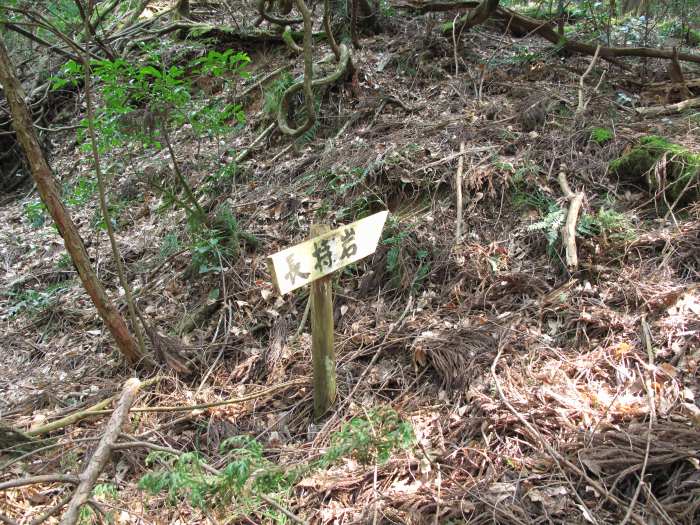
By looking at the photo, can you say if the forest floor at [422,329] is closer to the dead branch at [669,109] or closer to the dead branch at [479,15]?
the dead branch at [669,109]

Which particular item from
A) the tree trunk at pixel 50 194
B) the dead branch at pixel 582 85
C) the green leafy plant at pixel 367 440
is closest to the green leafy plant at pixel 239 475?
the green leafy plant at pixel 367 440

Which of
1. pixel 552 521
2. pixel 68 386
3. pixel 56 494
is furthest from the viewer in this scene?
pixel 68 386

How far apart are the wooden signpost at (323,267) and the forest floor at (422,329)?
12.5 inches

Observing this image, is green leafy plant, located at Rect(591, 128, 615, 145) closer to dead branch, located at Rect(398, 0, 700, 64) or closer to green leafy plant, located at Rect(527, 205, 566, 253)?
green leafy plant, located at Rect(527, 205, 566, 253)

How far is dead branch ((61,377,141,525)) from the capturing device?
185 cm

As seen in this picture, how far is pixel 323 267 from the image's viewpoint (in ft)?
8.41

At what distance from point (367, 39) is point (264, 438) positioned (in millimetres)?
6532

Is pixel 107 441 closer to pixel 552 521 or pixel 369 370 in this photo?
pixel 369 370

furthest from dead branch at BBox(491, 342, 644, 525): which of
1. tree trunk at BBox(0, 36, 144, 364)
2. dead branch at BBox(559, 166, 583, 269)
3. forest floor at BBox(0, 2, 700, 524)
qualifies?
tree trunk at BBox(0, 36, 144, 364)

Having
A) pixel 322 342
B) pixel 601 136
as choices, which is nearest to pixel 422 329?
pixel 322 342

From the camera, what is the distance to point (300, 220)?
4.75 m

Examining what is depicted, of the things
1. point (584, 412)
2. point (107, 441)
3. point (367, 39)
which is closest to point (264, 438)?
point (107, 441)

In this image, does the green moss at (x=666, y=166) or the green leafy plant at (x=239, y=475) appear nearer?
the green leafy plant at (x=239, y=475)

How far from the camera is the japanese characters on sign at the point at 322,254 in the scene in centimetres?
234
